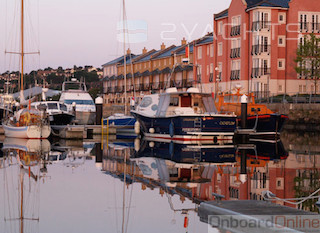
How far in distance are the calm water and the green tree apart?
2732 cm

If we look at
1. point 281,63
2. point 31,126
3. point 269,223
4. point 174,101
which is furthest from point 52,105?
point 269,223

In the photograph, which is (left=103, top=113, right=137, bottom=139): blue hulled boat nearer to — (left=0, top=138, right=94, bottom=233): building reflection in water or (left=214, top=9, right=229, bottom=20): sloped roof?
(left=0, top=138, right=94, bottom=233): building reflection in water

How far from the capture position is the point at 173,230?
31.3ft

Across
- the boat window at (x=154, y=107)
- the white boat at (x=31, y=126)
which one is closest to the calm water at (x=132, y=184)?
the white boat at (x=31, y=126)

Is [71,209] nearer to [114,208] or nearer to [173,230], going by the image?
[114,208]

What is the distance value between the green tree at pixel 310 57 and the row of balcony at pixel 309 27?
7.94 feet

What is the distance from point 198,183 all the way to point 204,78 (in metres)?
49.0

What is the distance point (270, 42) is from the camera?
54.6 meters

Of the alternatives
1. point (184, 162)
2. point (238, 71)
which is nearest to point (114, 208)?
point (184, 162)

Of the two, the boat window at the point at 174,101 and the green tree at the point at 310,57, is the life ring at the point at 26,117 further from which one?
the green tree at the point at 310,57

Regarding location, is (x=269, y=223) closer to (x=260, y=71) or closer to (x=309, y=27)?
(x=260, y=71)

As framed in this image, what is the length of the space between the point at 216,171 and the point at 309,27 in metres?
41.2

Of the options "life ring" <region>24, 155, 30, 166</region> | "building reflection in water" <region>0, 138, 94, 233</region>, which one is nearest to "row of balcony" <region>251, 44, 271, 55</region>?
"building reflection in water" <region>0, 138, 94, 233</region>

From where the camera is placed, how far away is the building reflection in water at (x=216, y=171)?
13391mm
